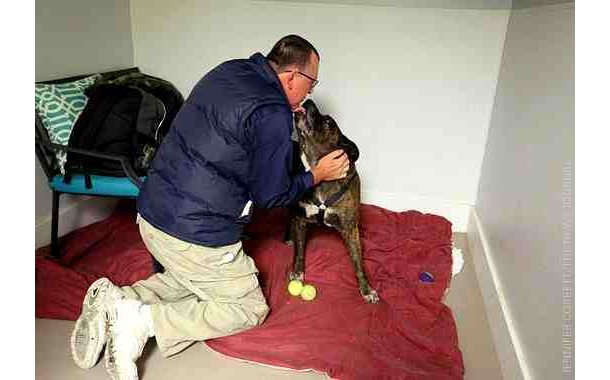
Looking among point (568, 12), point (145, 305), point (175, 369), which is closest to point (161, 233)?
point (145, 305)

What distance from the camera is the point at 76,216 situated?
285cm

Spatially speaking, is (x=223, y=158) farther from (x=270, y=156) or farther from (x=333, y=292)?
(x=333, y=292)

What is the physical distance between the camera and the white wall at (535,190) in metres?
1.58

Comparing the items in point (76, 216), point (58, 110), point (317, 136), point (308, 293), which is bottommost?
point (308, 293)

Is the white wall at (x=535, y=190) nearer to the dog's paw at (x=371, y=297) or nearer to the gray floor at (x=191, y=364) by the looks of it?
the gray floor at (x=191, y=364)

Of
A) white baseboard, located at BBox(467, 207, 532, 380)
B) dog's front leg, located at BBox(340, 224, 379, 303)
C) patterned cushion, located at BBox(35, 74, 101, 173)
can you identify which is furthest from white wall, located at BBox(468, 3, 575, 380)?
patterned cushion, located at BBox(35, 74, 101, 173)

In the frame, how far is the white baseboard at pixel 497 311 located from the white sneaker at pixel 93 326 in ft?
4.77

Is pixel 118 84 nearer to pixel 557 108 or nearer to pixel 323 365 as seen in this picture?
pixel 323 365

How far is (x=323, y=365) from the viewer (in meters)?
1.90

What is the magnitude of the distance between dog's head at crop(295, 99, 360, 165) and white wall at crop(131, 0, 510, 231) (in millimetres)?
964

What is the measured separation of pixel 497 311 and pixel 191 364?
1290mm

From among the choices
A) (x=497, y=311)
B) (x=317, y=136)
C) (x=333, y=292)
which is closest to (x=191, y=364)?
(x=333, y=292)

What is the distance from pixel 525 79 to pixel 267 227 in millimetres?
1581
